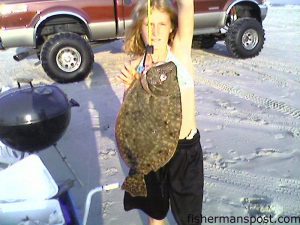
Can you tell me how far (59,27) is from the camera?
6.84 meters

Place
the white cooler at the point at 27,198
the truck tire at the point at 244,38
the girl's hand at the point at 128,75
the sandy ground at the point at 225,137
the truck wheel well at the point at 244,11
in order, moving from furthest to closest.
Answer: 1. the truck wheel well at the point at 244,11
2. the truck tire at the point at 244,38
3. the sandy ground at the point at 225,137
4. the white cooler at the point at 27,198
5. the girl's hand at the point at 128,75

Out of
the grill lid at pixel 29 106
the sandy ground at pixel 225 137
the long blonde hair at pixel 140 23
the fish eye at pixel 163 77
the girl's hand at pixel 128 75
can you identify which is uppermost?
the long blonde hair at pixel 140 23

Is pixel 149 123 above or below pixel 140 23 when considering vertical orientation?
below

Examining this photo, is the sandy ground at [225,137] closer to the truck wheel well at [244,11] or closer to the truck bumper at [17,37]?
the truck bumper at [17,37]

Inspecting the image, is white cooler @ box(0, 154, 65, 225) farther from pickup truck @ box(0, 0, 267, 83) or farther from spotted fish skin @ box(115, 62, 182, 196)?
pickup truck @ box(0, 0, 267, 83)

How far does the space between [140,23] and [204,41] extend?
A: 689cm

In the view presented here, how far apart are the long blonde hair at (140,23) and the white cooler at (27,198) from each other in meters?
0.86

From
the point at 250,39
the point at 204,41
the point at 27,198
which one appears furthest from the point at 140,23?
the point at 204,41

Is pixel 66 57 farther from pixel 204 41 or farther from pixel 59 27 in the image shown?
pixel 204 41

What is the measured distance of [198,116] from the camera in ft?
16.4

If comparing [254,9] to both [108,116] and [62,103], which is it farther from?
[62,103]

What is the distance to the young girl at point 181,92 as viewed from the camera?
2123 mm

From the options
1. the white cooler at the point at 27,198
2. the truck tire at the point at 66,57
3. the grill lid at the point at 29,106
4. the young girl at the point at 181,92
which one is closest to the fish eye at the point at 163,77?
the young girl at the point at 181,92

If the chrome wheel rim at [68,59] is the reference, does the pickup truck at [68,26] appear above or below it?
above
